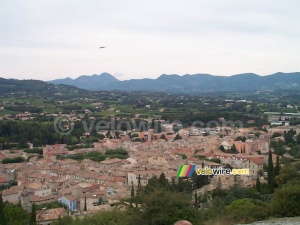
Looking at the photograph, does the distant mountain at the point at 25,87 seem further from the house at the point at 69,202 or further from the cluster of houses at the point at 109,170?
the house at the point at 69,202

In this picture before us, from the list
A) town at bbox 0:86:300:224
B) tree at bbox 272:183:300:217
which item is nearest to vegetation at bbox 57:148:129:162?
town at bbox 0:86:300:224

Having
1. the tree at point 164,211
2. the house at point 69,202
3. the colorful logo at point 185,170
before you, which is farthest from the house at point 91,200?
the tree at point 164,211

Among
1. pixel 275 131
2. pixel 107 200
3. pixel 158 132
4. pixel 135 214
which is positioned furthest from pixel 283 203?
pixel 158 132

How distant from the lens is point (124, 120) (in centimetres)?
5350

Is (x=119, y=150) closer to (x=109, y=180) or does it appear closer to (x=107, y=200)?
(x=109, y=180)

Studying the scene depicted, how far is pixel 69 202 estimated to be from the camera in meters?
20.0

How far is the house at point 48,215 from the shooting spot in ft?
55.0

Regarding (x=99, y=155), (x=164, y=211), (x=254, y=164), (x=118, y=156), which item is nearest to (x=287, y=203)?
(x=164, y=211)

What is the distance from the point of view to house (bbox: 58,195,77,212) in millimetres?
19750

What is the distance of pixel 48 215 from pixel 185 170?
35.7 feet

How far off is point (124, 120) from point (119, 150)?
60.6 feet

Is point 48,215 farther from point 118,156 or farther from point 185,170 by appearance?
A: point 118,156

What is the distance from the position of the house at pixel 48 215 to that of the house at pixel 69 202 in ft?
3.91

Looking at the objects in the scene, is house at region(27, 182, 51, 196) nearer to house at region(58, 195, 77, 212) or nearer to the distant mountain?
house at region(58, 195, 77, 212)
